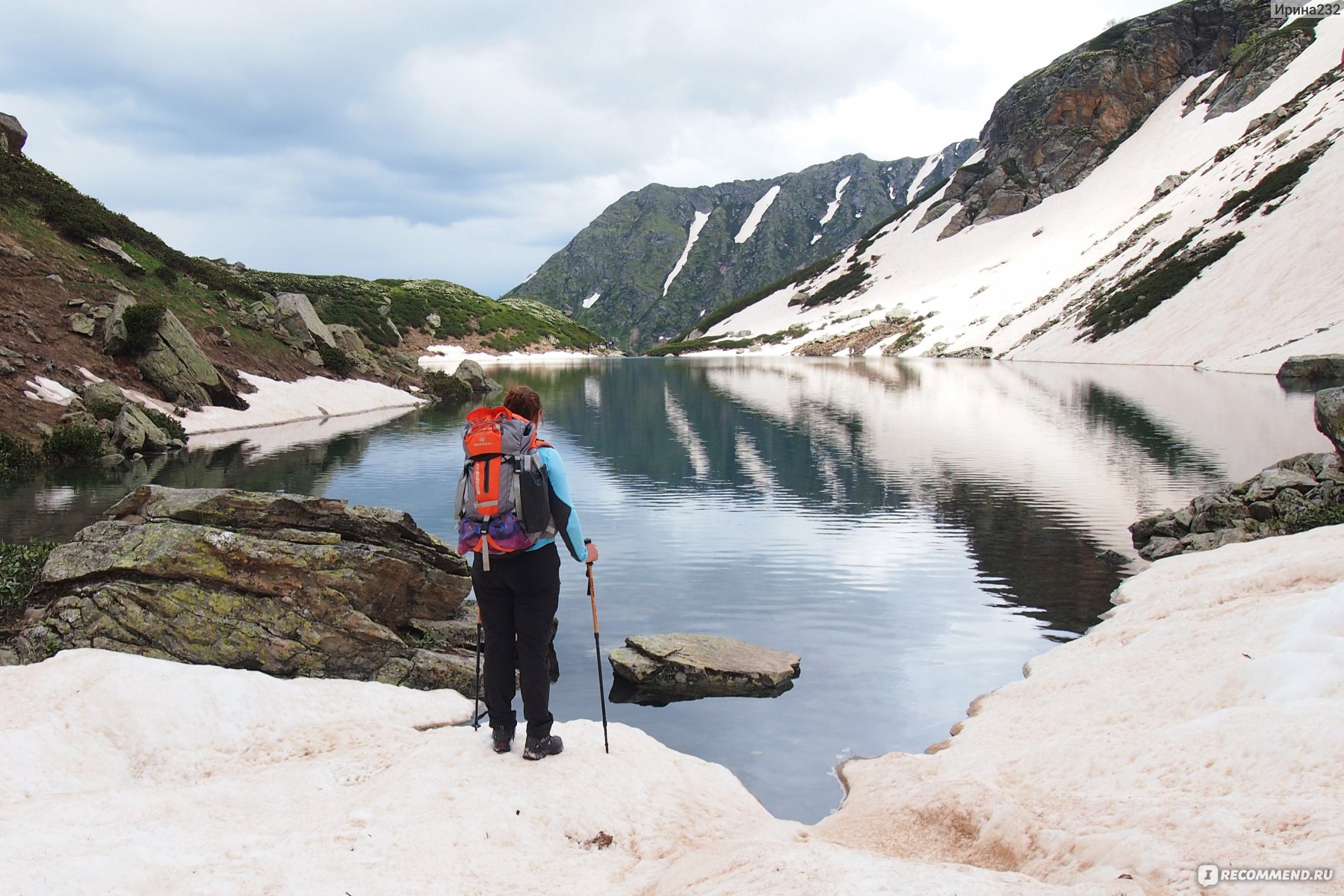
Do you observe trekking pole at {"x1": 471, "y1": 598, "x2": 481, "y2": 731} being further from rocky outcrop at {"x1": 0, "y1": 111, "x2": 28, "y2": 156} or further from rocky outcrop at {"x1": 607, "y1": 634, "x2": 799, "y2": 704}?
rocky outcrop at {"x1": 0, "y1": 111, "x2": 28, "y2": 156}

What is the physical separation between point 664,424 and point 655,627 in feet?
117

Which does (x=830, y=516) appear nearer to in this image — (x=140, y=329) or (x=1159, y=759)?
(x=1159, y=759)

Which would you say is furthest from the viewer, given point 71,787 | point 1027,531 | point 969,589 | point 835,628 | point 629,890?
point 1027,531

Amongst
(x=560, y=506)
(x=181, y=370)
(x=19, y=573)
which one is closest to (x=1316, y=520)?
(x=560, y=506)

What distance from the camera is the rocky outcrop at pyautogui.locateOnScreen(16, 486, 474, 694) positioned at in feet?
36.6

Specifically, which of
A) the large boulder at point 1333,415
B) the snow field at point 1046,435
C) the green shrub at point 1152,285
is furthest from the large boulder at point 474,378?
the green shrub at point 1152,285

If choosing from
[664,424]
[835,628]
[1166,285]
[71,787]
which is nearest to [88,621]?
[71,787]

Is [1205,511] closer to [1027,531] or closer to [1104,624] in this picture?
[1027,531]

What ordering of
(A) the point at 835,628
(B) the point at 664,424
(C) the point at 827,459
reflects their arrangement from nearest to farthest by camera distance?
(A) the point at 835,628, (C) the point at 827,459, (B) the point at 664,424

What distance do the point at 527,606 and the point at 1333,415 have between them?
739 inches

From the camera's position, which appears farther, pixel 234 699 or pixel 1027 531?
pixel 1027 531

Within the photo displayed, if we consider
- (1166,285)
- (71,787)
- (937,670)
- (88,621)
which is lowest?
(937,670)

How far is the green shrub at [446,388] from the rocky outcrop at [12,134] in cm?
3098

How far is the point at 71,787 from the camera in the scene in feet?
25.5
